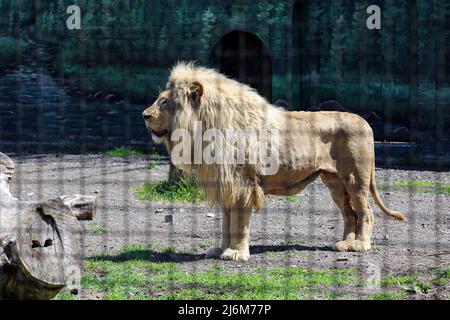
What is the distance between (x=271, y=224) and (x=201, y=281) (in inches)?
88.2

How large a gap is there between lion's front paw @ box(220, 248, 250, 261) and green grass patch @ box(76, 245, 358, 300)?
0.26 meters

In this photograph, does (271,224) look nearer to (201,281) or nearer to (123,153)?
(201,281)

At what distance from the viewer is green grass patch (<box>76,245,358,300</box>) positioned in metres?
5.24

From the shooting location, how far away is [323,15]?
10898 millimetres

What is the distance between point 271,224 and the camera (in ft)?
25.4

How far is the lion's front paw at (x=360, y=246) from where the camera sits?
21.5ft

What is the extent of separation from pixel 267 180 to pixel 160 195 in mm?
2409

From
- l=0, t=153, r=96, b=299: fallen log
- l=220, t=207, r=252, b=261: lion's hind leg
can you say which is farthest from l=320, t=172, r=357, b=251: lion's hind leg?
l=0, t=153, r=96, b=299: fallen log

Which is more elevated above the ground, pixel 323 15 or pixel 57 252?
pixel 323 15

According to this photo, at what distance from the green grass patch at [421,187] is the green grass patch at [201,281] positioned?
3.51m

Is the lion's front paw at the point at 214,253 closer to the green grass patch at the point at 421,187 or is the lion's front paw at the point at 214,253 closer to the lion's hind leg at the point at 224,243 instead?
the lion's hind leg at the point at 224,243

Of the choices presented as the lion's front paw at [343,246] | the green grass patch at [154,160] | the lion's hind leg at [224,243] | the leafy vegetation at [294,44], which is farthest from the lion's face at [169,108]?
the leafy vegetation at [294,44]

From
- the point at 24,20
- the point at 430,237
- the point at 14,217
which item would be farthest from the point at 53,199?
the point at 24,20

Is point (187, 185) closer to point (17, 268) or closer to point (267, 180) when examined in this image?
point (267, 180)
